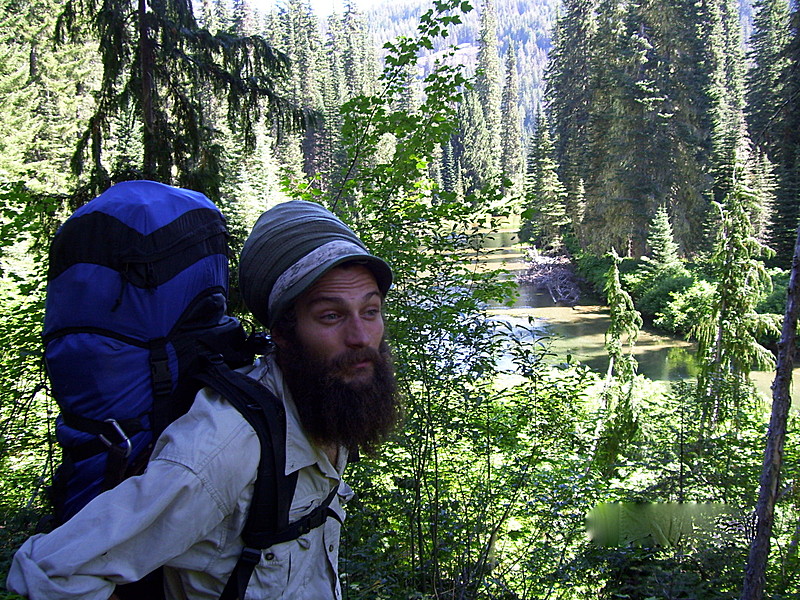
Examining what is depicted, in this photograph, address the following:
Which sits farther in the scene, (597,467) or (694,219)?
(694,219)

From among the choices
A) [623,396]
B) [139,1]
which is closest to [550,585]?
[139,1]

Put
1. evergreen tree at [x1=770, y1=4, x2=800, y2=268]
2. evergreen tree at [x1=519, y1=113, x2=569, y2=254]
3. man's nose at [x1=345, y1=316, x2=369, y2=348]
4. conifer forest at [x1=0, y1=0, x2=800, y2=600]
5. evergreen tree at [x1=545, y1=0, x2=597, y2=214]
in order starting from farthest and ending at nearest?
evergreen tree at [x1=545, y1=0, x2=597, y2=214] → evergreen tree at [x1=519, y1=113, x2=569, y2=254] → evergreen tree at [x1=770, y1=4, x2=800, y2=268] → conifer forest at [x1=0, y1=0, x2=800, y2=600] → man's nose at [x1=345, y1=316, x2=369, y2=348]

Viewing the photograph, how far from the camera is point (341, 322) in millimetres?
1691

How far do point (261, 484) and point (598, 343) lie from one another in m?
24.5

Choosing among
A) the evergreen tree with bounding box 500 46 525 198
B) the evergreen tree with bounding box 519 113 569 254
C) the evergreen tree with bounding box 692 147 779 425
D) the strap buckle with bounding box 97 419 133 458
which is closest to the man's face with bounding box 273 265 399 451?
the strap buckle with bounding box 97 419 133 458

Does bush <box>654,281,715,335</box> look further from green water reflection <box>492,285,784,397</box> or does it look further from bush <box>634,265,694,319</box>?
green water reflection <box>492,285,784,397</box>

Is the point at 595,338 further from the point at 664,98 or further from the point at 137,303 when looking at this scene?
the point at 137,303

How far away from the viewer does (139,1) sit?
6.35 metres

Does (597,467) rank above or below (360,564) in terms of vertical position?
below

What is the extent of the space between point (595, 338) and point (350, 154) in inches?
826

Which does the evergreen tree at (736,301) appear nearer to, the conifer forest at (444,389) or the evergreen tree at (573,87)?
the conifer forest at (444,389)

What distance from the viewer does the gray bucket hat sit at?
1591mm

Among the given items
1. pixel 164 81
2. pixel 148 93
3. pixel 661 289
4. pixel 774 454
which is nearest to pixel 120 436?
pixel 774 454

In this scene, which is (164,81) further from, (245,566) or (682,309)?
(682,309)
